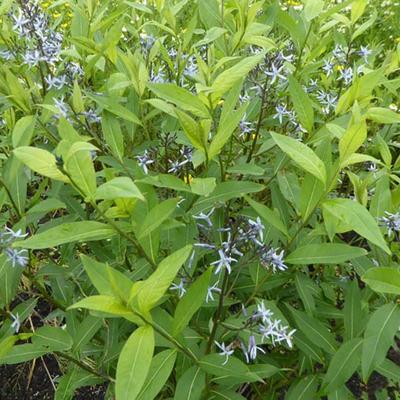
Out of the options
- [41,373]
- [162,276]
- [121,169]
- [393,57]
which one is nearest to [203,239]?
[121,169]

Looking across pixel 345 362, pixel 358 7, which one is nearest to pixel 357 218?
pixel 345 362

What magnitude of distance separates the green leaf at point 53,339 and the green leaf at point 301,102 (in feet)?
2.65

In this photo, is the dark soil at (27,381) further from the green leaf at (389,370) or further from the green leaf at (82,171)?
the green leaf at (82,171)

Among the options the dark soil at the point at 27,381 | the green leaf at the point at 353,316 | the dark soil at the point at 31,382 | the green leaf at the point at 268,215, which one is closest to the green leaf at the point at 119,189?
the green leaf at the point at 268,215

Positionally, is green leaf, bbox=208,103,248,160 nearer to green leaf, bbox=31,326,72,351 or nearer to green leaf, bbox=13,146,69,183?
green leaf, bbox=13,146,69,183

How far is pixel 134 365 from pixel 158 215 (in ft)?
1.03

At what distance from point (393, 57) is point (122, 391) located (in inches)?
53.4

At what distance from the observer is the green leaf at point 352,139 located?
1104mm

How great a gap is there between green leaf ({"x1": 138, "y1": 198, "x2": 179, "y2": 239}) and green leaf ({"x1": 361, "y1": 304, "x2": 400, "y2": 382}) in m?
0.51

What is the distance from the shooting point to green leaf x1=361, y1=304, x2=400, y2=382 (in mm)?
1262

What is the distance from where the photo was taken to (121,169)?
145 cm

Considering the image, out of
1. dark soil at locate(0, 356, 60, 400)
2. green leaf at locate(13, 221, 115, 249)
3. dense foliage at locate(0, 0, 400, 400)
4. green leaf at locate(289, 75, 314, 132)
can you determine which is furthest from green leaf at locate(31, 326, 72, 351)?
dark soil at locate(0, 356, 60, 400)

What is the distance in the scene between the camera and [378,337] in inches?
49.7

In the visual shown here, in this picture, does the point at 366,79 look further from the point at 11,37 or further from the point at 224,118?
the point at 11,37
